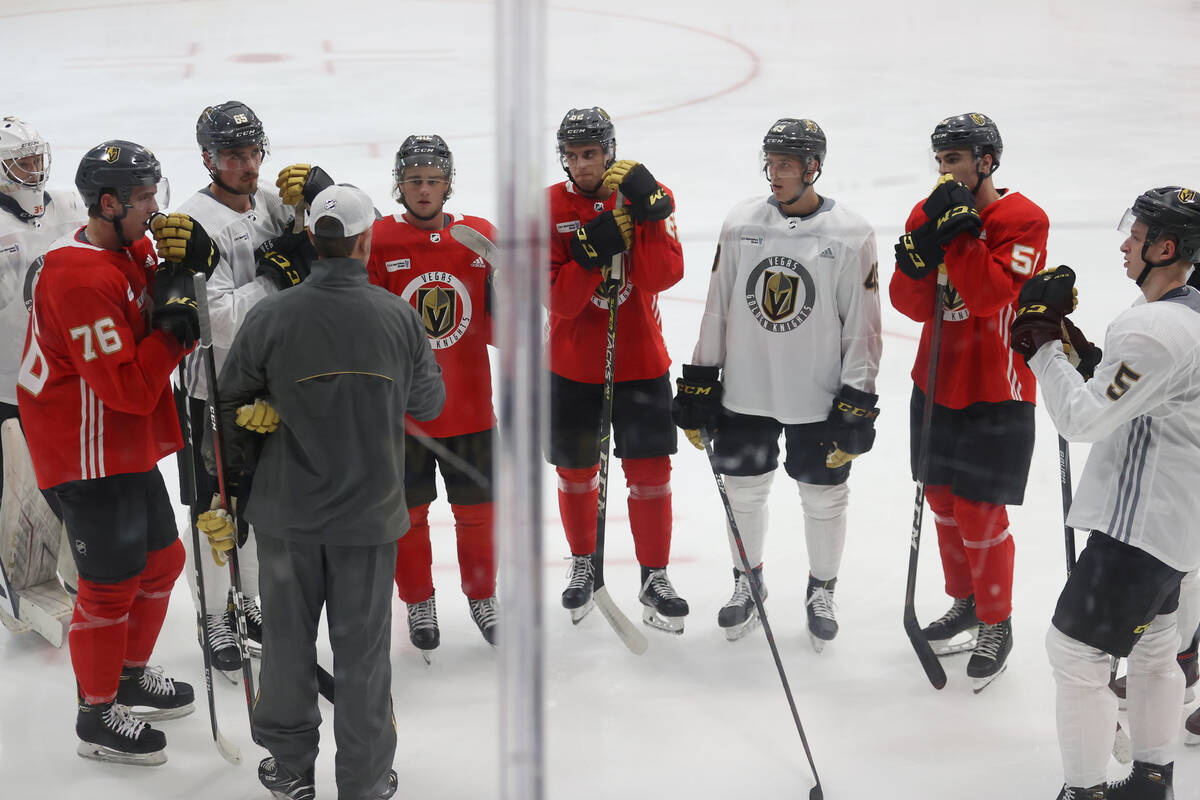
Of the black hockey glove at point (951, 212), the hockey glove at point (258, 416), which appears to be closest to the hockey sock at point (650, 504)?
the black hockey glove at point (951, 212)

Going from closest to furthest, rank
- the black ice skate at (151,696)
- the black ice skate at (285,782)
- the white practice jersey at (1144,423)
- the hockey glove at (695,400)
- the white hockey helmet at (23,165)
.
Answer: the white practice jersey at (1144,423) < the black ice skate at (285,782) < the black ice skate at (151,696) < the white hockey helmet at (23,165) < the hockey glove at (695,400)

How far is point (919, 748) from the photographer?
8.14ft

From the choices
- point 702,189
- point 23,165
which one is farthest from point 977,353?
point 702,189

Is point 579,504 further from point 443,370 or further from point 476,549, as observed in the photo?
point 443,370

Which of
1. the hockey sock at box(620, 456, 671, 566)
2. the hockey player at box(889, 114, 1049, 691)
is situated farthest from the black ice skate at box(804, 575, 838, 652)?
the hockey sock at box(620, 456, 671, 566)

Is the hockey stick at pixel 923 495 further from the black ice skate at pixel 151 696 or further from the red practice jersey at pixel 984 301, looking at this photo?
the black ice skate at pixel 151 696

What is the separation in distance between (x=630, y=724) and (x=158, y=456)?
1111 mm

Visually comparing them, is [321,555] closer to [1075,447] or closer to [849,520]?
[849,520]

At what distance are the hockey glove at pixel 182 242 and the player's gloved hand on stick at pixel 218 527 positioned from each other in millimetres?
450

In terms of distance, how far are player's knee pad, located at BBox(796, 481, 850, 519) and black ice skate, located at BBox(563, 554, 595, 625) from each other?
555 millimetres

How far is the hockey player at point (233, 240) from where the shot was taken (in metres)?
2.57

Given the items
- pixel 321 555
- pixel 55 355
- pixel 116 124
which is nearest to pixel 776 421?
pixel 321 555

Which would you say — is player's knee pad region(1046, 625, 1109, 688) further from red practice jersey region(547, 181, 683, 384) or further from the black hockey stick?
red practice jersey region(547, 181, 683, 384)

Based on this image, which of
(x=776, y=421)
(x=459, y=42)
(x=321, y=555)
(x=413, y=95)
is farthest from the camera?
(x=459, y=42)
